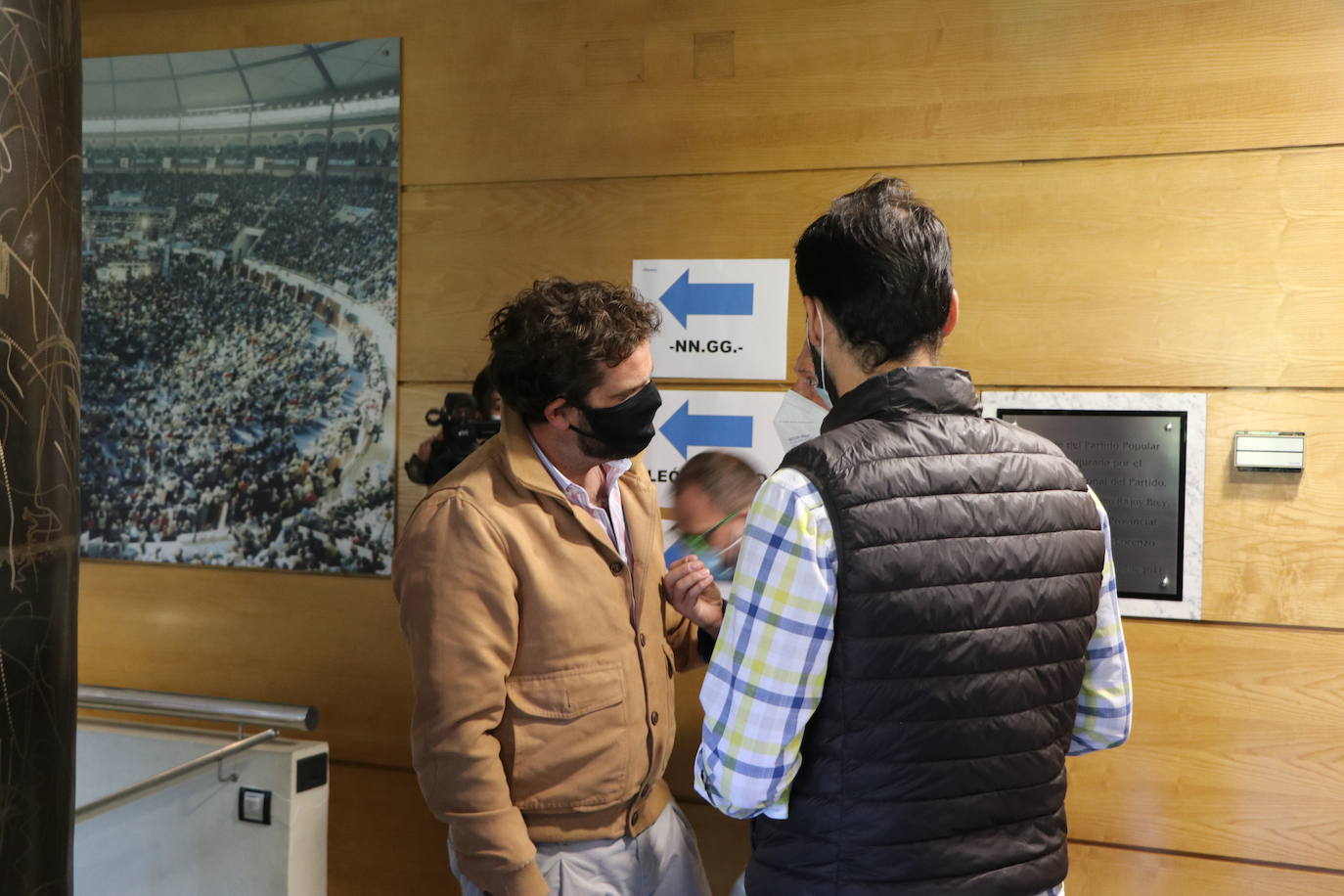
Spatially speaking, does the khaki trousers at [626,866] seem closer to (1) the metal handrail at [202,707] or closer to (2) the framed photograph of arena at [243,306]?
(1) the metal handrail at [202,707]

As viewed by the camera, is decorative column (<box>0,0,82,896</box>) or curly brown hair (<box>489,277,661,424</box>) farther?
curly brown hair (<box>489,277,661,424</box>)

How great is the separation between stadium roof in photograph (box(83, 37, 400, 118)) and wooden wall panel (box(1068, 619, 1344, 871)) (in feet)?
7.44

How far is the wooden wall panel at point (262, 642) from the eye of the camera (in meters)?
2.83

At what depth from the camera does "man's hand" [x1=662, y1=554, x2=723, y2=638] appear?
1.81m

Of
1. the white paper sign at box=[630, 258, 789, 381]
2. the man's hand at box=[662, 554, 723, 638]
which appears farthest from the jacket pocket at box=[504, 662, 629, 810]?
the white paper sign at box=[630, 258, 789, 381]

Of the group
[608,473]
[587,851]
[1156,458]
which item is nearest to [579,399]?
[608,473]

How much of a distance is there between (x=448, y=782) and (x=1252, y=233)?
6.23 ft

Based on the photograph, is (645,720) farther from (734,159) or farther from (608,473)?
(734,159)

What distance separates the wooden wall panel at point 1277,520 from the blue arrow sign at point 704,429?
1.00 metres

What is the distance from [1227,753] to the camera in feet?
7.50

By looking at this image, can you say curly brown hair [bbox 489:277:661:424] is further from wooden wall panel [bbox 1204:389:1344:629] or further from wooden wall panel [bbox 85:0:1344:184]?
wooden wall panel [bbox 1204:389:1344:629]

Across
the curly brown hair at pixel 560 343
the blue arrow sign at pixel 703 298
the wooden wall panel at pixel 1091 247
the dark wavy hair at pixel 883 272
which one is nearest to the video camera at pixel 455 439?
the wooden wall panel at pixel 1091 247

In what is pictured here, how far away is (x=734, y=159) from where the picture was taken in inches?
100

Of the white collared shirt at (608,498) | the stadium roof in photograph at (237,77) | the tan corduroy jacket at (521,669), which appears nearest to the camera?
the tan corduroy jacket at (521,669)
